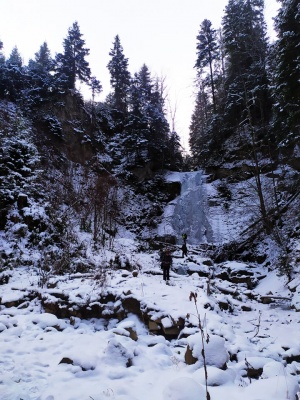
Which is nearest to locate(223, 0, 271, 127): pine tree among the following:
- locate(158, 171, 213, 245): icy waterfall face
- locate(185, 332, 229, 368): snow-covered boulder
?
locate(158, 171, 213, 245): icy waterfall face

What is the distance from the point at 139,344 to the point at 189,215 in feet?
65.1

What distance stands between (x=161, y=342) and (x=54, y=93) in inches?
1141

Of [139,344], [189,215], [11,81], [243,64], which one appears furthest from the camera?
[243,64]

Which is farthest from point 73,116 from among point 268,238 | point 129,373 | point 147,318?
point 129,373

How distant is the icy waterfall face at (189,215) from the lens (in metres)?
23.0

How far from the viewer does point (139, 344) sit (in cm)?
559

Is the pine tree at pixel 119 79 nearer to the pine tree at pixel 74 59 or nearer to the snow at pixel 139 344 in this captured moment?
the pine tree at pixel 74 59

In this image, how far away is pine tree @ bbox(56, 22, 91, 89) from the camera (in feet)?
103

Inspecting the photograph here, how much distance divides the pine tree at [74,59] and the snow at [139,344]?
89.3ft

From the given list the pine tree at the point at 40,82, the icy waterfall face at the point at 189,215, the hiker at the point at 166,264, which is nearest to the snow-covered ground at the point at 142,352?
the hiker at the point at 166,264

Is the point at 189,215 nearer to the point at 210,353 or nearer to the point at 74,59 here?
the point at 210,353

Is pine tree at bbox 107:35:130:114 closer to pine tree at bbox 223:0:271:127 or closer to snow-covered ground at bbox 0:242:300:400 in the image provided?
pine tree at bbox 223:0:271:127

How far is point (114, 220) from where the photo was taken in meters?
23.2

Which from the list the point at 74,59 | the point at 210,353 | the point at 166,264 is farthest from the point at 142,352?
the point at 74,59
